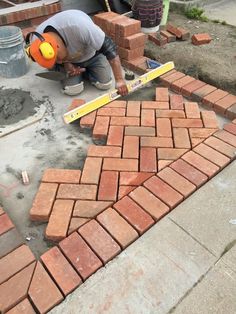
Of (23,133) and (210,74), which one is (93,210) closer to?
(23,133)

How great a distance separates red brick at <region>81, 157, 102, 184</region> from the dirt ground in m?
2.05

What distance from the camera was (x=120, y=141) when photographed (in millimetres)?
3062

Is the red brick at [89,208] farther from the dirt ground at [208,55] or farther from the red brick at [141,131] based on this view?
the dirt ground at [208,55]

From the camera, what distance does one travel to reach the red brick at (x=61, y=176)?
8.70 feet

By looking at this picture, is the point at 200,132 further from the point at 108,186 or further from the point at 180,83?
the point at 108,186

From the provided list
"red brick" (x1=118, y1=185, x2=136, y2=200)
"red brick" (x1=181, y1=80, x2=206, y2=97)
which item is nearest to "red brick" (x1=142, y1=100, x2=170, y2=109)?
"red brick" (x1=181, y1=80, x2=206, y2=97)

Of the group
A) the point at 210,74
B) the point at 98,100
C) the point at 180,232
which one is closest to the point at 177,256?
the point at 180,232

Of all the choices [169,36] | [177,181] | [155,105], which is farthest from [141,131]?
[169,36]

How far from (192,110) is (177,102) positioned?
224mm

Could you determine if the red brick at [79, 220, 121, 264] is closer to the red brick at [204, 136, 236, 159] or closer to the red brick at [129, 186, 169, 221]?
the red brick at [129, 186, 169, 221]

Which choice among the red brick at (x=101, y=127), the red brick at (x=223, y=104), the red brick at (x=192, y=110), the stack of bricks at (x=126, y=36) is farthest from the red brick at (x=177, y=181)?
the stack of bricks at (x=126, y=36)

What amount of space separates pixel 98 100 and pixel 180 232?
1.78 meters

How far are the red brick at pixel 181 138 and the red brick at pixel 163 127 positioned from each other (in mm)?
60

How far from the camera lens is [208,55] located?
4508 mm
